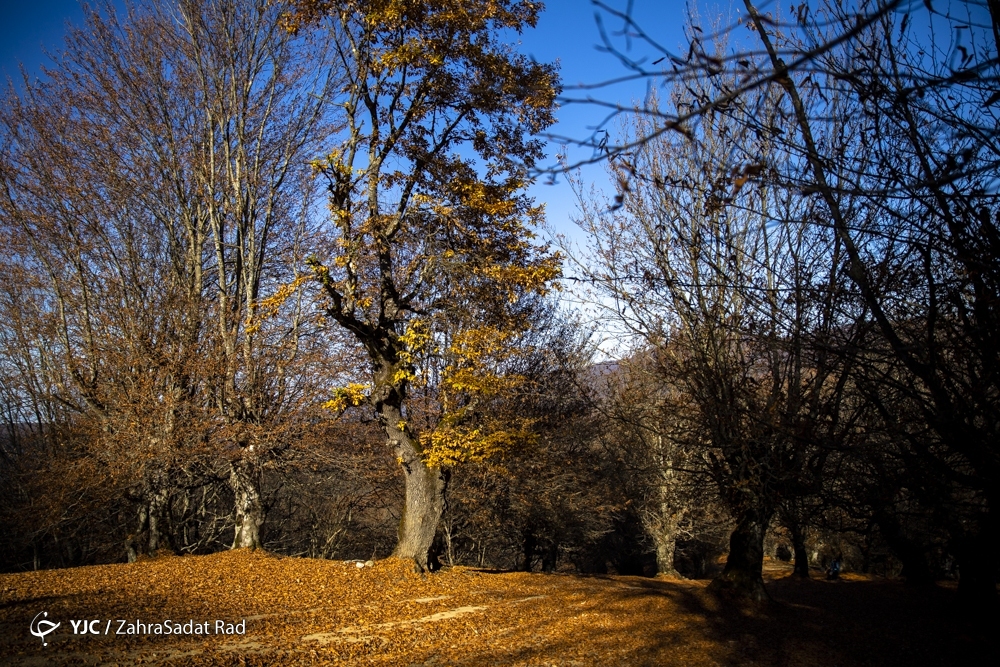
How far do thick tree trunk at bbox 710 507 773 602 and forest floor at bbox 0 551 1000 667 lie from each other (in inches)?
10.5

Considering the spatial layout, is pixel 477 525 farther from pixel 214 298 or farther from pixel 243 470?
pixel 214 298

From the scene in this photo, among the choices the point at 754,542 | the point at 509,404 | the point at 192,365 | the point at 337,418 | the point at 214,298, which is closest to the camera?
the point at 754,542

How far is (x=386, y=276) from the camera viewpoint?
9453 mm

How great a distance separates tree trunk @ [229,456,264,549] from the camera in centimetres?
1085

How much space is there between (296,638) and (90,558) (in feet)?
43.4

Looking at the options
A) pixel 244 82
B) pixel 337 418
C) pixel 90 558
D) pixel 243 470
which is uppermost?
pixel 244 82

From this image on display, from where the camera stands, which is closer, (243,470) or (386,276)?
(386,276)

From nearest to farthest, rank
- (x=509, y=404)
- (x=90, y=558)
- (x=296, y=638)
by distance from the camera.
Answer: (x=296, y=638)
(x=509, y=404)
(x=90, y=558)

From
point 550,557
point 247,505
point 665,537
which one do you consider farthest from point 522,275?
point 550,557

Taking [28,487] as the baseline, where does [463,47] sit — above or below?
above

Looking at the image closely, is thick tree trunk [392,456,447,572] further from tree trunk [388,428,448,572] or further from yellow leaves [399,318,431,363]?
yellow leaves [399,318,431,363]

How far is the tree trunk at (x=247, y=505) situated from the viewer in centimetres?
1085

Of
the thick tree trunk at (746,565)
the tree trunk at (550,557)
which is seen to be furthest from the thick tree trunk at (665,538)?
the thick tree trunk at (746,565)

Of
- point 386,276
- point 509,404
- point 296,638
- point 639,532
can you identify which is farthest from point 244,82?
point 639,532
